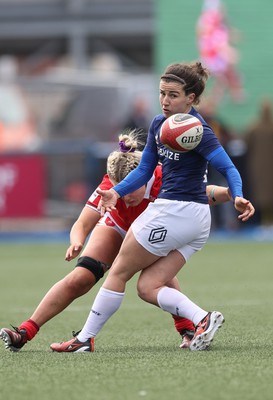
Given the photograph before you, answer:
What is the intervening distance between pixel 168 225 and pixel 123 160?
619 millimetres

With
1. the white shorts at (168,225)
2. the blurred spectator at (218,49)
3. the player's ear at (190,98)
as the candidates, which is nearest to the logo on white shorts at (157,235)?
the white shorts at (168,225)

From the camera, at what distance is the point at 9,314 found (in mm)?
9516

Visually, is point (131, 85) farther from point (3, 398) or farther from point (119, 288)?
point (3, 398)

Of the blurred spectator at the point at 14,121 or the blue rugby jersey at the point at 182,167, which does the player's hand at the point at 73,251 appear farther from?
the blurred spectator at the point at 14,121

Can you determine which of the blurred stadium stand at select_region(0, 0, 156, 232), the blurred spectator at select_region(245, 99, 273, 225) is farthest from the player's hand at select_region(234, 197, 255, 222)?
the blurred spectator at select_region(245, 99, 273, 225)

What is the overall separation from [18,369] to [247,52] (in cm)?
1732

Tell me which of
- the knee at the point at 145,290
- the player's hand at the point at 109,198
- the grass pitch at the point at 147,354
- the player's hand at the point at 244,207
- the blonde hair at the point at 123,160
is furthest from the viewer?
the blonde hair at the point at 123,160

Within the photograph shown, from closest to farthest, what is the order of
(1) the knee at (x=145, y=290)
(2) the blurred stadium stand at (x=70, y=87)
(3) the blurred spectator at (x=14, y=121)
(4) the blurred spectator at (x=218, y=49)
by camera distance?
(1) the knee at (x=145, y=290)
(2) the blurred stadium stand at (x=70, y=87)
(4) the blurred spectator at (x=218, y=49)
(3) the blurred spectator at (x=14, y=121)

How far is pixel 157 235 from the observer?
22.6 feet

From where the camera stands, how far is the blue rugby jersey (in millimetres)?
6867

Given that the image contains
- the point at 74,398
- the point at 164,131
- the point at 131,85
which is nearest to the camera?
the point at 74,398

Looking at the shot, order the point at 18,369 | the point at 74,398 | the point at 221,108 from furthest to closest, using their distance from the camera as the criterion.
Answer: the point at 221,108
the point at 18,369
the point at 74,398

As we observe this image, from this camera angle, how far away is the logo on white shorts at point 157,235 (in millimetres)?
6887

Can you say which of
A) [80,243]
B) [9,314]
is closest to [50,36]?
[9,314]
